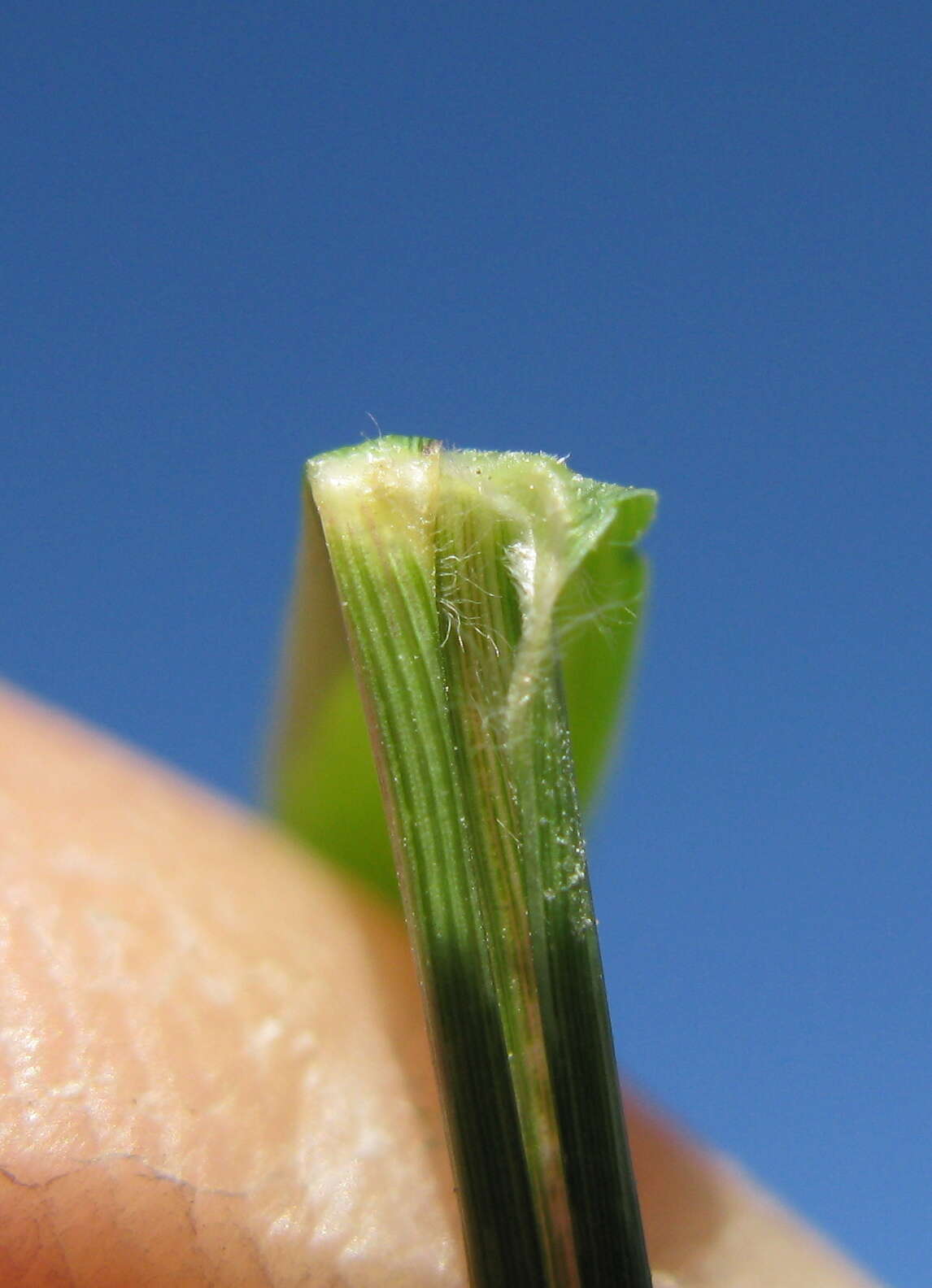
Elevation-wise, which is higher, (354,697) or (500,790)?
(354,697)

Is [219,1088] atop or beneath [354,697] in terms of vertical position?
beneath

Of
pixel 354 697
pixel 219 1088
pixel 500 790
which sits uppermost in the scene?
pixel 354 697

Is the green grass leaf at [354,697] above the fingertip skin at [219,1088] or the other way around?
above

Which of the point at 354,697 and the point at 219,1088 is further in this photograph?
the point at 354,697

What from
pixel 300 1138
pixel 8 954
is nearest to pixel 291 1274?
pixel 300 1138

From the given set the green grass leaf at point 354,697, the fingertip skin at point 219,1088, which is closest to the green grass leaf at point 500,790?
the green grass leaf at point 354,697

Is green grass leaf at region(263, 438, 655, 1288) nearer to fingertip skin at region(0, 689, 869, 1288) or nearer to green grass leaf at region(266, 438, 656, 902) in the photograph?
green grass leaf at region(266, 438, 656, 902)

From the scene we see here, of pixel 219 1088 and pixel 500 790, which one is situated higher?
pixel 500 790

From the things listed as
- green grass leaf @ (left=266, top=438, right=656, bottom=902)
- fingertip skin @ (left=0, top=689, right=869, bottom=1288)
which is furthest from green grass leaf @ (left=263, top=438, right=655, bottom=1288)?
fingertip skin @ (left=0, top=689, right=869, bottom=1288)

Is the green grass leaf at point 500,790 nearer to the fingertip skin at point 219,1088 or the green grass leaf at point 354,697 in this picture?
the green grass leaf at point 354,697
